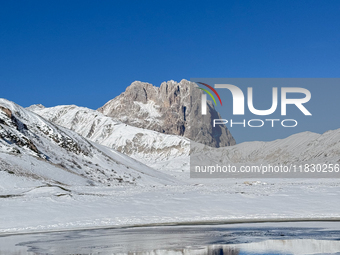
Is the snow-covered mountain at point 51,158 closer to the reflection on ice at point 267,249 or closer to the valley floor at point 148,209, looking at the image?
the valley floor at point 148,209

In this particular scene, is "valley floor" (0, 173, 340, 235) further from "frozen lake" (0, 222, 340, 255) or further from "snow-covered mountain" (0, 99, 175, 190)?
"snow-covered mountain" (0, 99, 175, 190)

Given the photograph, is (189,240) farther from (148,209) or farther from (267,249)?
(148,209)

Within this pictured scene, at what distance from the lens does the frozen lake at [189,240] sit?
54.5ft

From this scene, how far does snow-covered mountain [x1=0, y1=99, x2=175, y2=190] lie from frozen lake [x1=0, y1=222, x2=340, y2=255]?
3090 centimetres

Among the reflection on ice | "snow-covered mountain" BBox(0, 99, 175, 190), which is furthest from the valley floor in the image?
"snow-covered mountain" BBox(0, 99, 175, 190)

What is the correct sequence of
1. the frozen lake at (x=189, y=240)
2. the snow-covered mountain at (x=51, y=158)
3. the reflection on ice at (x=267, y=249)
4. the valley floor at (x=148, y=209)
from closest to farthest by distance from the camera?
the reflection on ice at (x=267, y=249), the frozen lake at (x=189, y=240), the valley floor at (x=148, y=209), the snow-covered mountain at (x=51, y=158)

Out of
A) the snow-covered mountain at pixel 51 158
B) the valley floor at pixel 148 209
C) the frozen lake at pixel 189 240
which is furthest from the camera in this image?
the snow-covered mountain at pixel 51 158

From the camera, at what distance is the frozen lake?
54.5ft

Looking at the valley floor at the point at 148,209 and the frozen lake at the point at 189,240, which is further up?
the valley floor at the point at 148,209

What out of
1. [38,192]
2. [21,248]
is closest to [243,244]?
[21,248]

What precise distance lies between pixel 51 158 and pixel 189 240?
63539 mm

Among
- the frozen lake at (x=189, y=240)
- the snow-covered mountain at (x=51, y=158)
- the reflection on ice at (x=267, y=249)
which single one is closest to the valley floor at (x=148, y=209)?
the frozen lake at (x=189, y=240)

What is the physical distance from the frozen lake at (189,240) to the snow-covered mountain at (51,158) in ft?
101

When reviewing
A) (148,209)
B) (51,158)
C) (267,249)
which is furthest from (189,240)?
(51,158)
